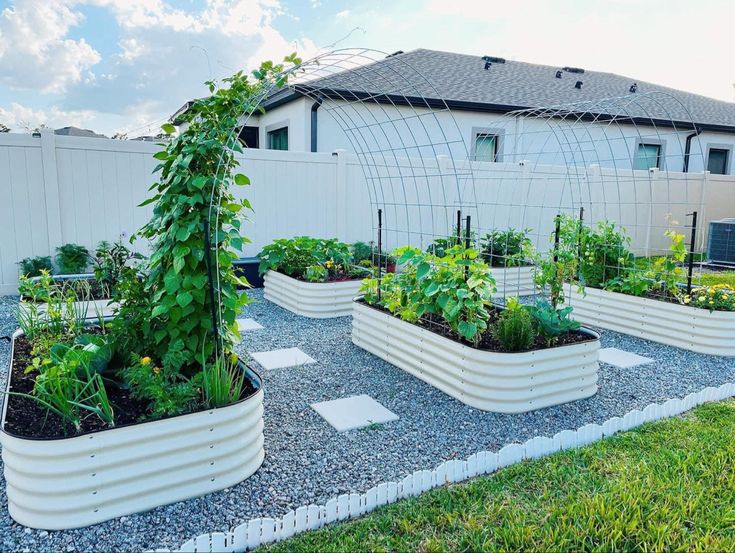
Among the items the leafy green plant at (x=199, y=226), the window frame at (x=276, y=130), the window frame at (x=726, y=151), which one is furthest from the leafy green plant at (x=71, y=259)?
the window frame at (x=726, y=151)

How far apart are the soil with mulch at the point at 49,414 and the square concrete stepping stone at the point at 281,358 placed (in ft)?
4.54

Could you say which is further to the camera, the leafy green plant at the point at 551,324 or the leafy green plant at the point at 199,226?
A: the leafy green plant at the point at 551,324

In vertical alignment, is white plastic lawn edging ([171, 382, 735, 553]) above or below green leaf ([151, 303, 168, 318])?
below

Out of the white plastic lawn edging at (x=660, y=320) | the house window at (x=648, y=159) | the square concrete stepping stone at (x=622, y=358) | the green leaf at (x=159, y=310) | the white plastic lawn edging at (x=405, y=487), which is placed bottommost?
the square concrete stepping stone at (x=622, y=358)

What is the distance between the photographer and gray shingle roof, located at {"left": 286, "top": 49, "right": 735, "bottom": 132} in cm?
1034

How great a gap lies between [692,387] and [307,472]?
3.01 metres

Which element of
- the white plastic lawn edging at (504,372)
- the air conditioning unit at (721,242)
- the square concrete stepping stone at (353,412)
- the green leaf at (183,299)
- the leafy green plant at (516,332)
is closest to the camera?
the green leaf at (183,299)

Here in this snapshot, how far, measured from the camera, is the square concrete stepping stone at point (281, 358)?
4180mm

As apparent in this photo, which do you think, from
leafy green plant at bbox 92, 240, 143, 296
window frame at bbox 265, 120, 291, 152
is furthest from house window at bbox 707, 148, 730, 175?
leafy green plant at bbox 92, 240, 143, 296

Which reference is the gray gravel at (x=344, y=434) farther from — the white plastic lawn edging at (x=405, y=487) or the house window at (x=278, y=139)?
the house window at (x=278, y=139)

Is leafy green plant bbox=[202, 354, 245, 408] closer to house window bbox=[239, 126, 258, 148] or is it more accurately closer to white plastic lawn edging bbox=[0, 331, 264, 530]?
white plastic lawn edging bbox=[0, 331, 264, 530]

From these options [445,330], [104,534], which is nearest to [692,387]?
[445,330]

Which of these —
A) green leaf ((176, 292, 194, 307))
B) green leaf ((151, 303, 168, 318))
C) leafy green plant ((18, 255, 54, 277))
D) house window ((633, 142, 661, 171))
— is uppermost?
house window ((633, 142, 661, 171))

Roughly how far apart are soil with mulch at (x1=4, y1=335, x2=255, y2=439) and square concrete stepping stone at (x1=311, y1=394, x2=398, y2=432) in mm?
679
